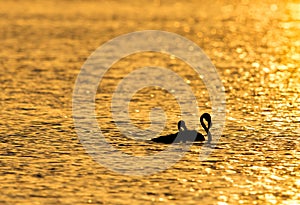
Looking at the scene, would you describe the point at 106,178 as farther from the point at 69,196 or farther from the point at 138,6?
the point at 138,6

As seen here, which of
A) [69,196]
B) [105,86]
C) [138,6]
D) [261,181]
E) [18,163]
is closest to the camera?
[69,196]

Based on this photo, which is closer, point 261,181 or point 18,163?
point 261,181

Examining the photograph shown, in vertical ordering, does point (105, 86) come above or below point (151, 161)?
above

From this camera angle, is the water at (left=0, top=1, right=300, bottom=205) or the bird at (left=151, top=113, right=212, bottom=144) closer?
the water at (left=0, top=1, right=300, bottom=205)

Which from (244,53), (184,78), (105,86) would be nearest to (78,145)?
(105,86)

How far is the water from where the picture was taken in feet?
81.6

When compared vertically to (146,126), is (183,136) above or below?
below

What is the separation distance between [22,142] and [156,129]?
18.3 ft

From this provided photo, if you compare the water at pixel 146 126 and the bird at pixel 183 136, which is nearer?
the water at pixel 146 126

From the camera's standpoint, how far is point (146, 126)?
112 feet

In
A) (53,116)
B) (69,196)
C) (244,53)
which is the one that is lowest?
(69,196)

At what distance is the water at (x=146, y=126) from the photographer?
81.6 feet

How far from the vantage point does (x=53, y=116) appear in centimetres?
3634

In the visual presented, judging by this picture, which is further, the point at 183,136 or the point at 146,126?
the point at 146,126
